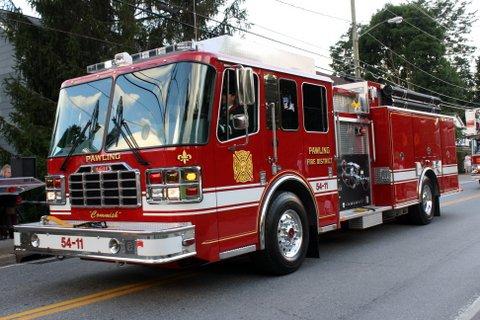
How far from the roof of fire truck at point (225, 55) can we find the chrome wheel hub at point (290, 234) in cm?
193

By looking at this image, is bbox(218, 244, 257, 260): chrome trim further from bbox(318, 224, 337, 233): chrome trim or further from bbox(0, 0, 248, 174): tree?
bbox(0, 0, 248, 174): tree

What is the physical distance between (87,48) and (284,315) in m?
12.8

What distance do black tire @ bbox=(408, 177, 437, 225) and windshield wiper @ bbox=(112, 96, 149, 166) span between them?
7050 mm

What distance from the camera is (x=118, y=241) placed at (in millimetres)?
5512

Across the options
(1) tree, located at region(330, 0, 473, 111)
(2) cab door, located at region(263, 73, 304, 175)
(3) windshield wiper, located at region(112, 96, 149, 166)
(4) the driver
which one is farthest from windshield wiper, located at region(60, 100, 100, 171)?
(1) tree, located at region(330, 0, 473, 111)

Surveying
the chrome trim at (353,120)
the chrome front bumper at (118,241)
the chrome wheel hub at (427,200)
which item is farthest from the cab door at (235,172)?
the chrome wheel hub at (427,200)

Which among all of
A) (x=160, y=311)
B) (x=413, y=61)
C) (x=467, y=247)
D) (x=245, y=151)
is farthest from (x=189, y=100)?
(x=413, y=61)

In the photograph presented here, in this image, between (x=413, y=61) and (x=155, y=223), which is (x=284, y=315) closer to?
(x=155, y=223)

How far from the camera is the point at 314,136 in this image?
773 cm

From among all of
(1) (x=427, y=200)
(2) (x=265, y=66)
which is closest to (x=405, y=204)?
(1) (x=427, y=200)

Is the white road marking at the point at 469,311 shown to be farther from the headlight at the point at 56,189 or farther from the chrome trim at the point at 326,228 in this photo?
the headlight at the point at 56,189

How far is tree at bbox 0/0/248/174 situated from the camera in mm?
15406

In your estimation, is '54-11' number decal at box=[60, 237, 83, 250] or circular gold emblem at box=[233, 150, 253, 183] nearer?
'54-11' number decal at box=[60, 237, 83, 250]

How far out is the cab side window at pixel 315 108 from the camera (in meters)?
7.62
